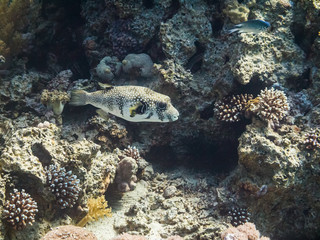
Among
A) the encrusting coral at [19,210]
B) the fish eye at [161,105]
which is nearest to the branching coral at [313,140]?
the fish eye at [161,105]

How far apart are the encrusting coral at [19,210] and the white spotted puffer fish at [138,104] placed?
6.24ft

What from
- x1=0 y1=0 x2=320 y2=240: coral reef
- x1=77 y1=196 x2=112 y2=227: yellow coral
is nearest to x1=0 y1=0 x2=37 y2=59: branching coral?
x1=0 y1=0 x2=320 y2=240: coral reef

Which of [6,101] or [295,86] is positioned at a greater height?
[295,86]

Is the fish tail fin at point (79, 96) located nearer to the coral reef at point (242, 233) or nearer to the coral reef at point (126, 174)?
the coral reef at point (126, 174)

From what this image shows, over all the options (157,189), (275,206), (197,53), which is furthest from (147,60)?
(275,206)

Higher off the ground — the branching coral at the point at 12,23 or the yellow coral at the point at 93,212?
the branching coral at the point at 12,23

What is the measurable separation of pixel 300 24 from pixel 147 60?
3.42 m

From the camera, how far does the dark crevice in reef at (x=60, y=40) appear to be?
602 centimetres

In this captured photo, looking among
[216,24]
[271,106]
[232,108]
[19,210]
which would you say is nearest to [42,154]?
[19,210]

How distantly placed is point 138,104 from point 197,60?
6.80ft

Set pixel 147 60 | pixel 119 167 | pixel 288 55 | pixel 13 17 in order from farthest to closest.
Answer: pixel 13 17
pixel 147 60
pixel 288 55
pixel 119 167

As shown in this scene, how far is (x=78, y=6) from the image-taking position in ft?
21.1

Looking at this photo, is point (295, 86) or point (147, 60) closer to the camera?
point (295, 86)

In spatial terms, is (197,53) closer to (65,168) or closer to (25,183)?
(65,168)
